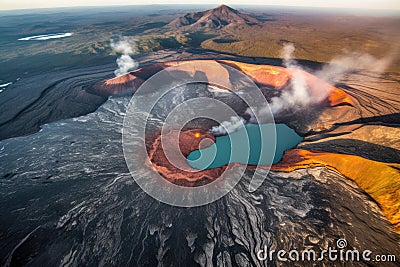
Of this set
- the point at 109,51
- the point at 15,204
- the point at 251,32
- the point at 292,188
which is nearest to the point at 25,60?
the point at 109,51

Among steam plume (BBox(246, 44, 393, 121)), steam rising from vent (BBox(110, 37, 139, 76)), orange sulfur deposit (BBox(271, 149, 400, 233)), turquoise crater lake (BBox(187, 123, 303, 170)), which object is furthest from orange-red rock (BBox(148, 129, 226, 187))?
steam rising from vent (BBox(110, 37, 139, 76))

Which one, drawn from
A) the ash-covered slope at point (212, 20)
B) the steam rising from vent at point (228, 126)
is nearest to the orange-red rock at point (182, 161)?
the steam rising from vent at point (228, 126)

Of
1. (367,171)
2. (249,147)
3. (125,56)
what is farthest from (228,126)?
(125,56)

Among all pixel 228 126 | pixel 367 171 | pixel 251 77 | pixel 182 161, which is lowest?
pixel 228 126

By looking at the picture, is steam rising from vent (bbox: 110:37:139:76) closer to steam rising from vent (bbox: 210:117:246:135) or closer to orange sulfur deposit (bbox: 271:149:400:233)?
steam rising from vent (bbox: 210:117:246:135)

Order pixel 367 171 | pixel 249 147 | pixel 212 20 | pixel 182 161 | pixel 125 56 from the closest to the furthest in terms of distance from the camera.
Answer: pixel 367 171
pixel 182 161
pixel 249 147
pixel 125 56
pixel 212 20

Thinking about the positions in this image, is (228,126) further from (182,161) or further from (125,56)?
(125,56)

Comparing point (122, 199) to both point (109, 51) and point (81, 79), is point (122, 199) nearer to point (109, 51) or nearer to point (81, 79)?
point (81, 79)
